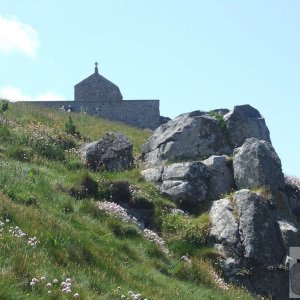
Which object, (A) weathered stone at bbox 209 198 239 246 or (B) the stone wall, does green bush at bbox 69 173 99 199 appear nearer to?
(A) weathered stone at bbox 209 198 239 246

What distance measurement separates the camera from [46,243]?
1168 centimetres

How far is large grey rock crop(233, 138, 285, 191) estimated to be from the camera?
757 inches

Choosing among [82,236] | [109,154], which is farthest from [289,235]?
[109,154]

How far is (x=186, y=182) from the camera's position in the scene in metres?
19.1

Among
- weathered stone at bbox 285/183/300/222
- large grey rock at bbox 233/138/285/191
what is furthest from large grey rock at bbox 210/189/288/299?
weathered stone at bbox 285/183/300/222

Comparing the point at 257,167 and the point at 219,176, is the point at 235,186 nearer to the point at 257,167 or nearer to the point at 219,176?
the point at 219,176

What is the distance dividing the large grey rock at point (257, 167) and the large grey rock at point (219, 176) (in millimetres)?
279

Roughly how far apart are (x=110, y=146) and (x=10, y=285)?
1250cm

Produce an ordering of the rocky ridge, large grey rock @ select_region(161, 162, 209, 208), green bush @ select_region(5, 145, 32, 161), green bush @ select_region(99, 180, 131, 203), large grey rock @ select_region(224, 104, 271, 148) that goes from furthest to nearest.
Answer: large grey rock @ select_region(224, 104, 271, 148) < green bush @ select_region(5, 145, 32, 161) < large grey rock @ select_region(161, 162, 209, 208) < green bush @ select_region(99, 180, 131, 203) < the rocky ridge

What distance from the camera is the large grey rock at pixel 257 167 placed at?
757 inches

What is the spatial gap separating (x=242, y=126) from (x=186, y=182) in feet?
19.4

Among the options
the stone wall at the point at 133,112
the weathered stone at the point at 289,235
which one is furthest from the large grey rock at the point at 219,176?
the stone wall at the point at 133,112

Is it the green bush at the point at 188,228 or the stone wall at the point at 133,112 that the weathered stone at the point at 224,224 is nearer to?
the green bush at the point at 188,228

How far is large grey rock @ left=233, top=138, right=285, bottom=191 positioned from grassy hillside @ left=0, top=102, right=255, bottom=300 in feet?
7.90
